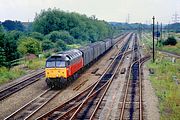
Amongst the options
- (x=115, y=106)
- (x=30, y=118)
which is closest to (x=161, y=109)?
(x=115, y=106)

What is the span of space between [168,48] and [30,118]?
62.5 metres

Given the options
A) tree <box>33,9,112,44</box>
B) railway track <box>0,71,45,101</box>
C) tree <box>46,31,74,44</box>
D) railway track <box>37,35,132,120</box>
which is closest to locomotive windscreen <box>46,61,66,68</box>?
railway track <box>37,35,132,120</box>

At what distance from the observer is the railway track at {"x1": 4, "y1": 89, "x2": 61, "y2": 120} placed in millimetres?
20633

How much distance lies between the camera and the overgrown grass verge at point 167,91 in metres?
21.2

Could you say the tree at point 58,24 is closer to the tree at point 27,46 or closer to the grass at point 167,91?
the tree at point 27,46

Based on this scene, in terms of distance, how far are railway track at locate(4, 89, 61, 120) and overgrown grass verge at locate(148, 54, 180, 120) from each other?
7665 mm

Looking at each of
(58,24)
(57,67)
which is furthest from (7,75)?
(58,24)

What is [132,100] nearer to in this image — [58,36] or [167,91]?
[167,91]

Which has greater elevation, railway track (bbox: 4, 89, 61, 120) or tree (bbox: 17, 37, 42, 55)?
tree (bbox: 17, 37, 42, 55)

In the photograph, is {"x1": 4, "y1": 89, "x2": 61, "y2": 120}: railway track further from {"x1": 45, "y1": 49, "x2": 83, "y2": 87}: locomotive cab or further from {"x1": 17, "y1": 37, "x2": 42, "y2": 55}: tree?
{"x1": 17, "y1": 37, "x2": 42, "y2": 55}: tree

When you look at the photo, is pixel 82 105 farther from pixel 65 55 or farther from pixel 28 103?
pixel 65 55

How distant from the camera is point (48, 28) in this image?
88.5m

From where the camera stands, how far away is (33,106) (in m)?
23.3

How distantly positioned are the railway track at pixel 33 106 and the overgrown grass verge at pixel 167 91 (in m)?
7.67
